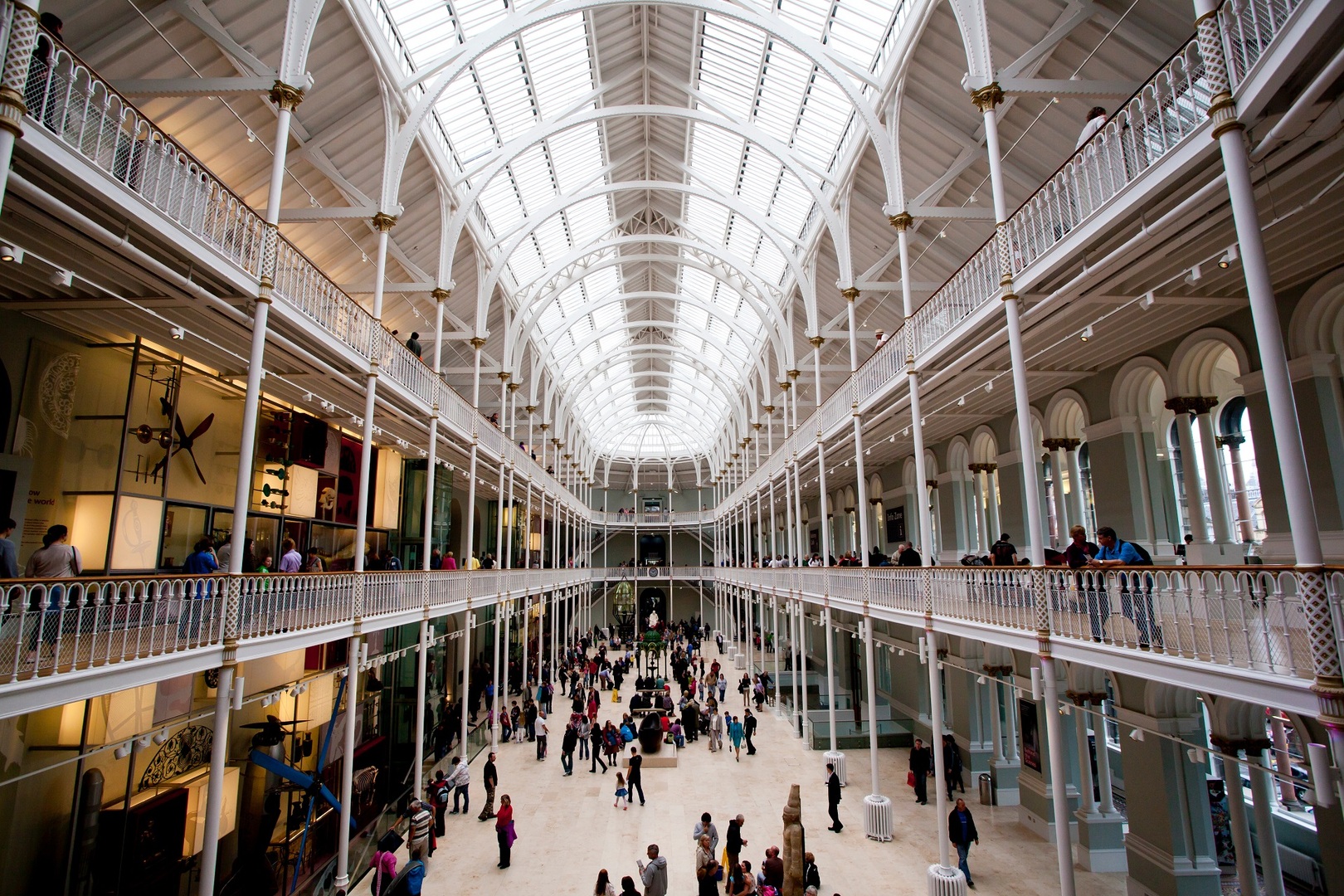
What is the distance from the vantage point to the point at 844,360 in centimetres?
2741

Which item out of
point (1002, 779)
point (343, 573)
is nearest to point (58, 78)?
point (343, 573)

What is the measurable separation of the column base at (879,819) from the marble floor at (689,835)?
0.60 ft

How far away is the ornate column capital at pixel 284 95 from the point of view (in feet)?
30.7

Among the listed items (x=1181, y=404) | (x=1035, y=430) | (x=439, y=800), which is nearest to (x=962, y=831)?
(x=1181, y=404)

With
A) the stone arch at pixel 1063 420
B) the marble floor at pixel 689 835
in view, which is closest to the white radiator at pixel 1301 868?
the marble floor at pixel 689 835

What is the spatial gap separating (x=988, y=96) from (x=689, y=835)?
13.8m

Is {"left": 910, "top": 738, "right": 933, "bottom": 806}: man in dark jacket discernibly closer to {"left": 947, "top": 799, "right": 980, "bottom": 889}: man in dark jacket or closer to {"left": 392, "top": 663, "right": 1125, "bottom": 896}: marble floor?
{"left": 392, "top": 663, "right": 1125, "bottom": 896}: marble floor

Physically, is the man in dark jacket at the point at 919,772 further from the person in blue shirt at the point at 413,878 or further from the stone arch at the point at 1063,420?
the person in blue shirt at the point at 413,878

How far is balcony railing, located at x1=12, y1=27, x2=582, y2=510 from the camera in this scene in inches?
248

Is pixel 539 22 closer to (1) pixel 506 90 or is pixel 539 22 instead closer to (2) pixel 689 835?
(1) pixel 506 90

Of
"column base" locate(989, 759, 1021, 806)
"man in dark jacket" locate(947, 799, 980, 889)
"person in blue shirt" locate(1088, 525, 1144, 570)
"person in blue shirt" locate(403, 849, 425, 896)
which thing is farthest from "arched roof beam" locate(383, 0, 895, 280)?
"column base" locate(989, 759, 1021, 806)

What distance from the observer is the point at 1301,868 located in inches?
516

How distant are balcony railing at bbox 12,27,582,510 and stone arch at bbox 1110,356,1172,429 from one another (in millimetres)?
14168

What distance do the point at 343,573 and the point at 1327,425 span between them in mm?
14402
